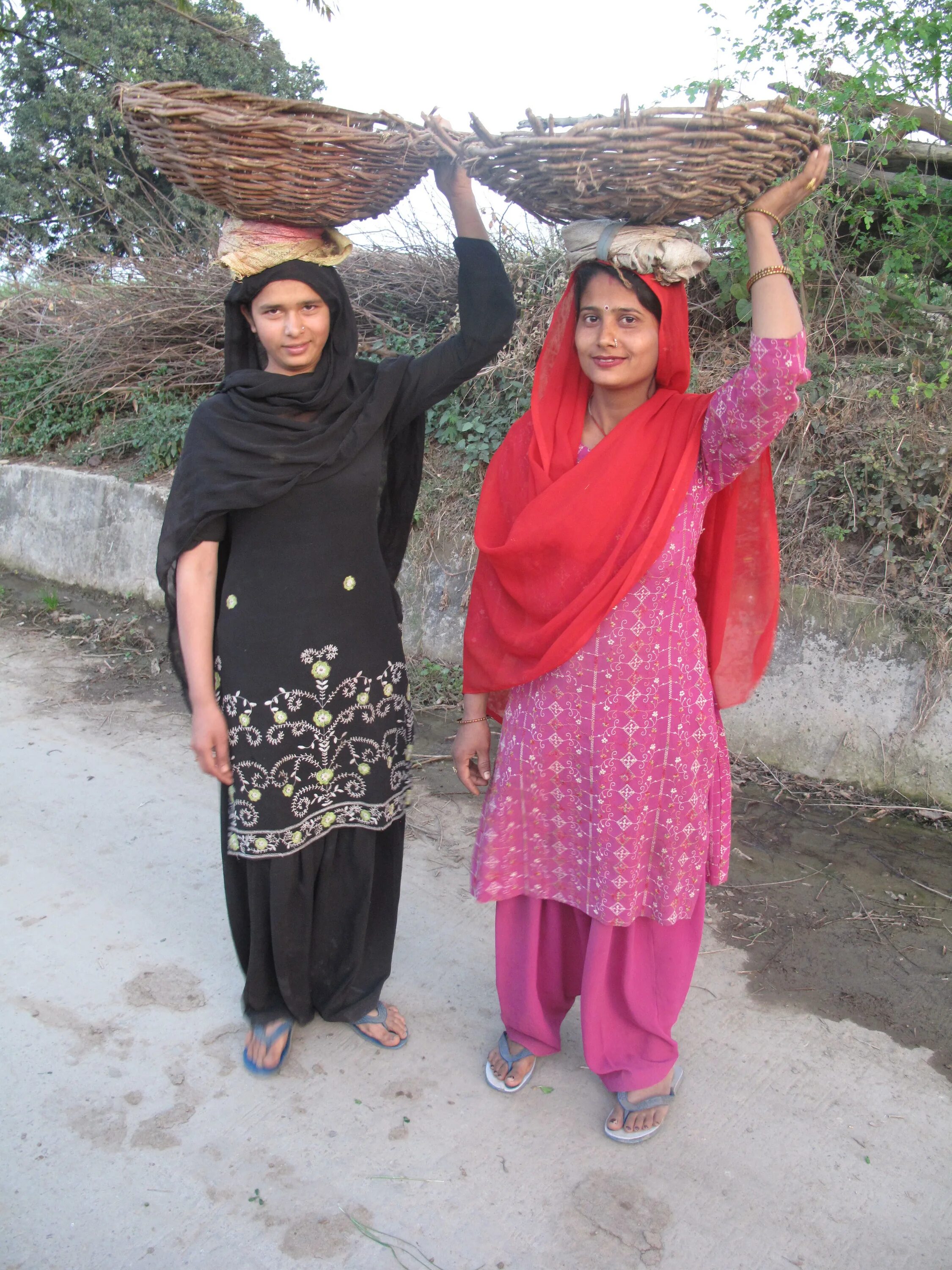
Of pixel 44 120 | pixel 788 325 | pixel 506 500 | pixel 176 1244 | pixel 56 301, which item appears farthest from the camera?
pixel 44 120

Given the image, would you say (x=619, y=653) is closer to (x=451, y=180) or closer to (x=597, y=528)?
(x=597, y=528)

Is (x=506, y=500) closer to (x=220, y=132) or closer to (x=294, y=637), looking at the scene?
(x=294, y=637)

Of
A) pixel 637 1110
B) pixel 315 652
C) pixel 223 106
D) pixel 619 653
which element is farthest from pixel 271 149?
pixel 637 1110

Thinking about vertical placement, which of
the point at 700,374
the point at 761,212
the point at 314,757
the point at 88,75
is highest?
the point at 88,75

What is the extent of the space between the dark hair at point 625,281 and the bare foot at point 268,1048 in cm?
181

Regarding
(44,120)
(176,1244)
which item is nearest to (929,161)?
(176,1244)

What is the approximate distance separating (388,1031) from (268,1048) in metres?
0.30

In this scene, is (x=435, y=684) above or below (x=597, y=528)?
below

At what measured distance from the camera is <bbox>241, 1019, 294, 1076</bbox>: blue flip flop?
2.24 meters

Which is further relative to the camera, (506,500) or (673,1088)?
(673,1088)

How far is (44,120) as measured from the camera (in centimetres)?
A: 1332

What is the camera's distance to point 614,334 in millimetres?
1837

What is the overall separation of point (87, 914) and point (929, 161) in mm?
4853

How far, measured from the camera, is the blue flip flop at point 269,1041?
2.24 m
